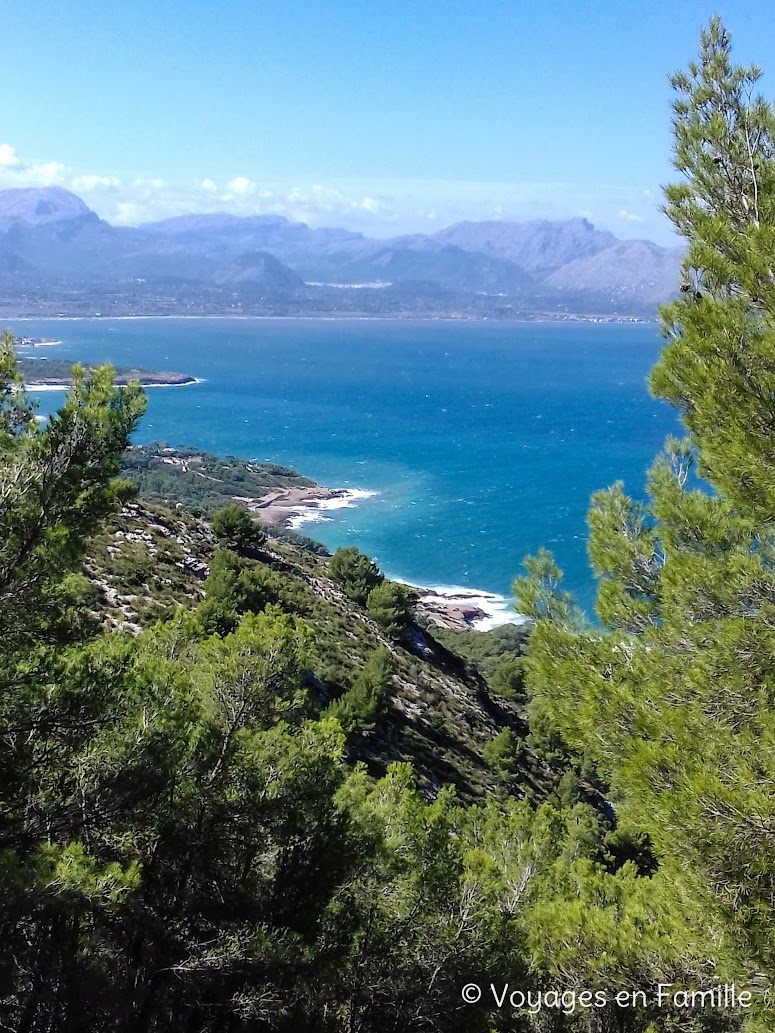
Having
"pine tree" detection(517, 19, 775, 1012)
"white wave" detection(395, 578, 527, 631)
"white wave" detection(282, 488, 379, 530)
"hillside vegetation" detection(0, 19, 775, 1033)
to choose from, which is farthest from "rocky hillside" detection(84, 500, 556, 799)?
"white wave" detection(282, 488, 379, 530)

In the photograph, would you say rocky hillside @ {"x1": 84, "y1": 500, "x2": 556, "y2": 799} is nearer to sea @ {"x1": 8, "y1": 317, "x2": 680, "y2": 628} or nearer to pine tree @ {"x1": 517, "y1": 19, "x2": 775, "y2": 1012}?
sea @ {"x1": 8, "y1": 317, "x2": 680, "y2": 628}

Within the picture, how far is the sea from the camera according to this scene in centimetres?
6519

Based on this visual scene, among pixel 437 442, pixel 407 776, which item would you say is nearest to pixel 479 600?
pixel 407 776

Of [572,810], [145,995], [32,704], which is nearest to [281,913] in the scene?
[145,995]

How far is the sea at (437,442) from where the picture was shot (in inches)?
2566

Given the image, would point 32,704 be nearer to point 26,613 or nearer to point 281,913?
point 26,613

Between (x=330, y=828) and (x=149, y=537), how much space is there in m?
18.4

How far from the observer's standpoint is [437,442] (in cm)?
10831

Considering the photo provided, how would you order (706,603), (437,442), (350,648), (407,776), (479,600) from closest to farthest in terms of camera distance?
(706,603), (407,776), (350,648), (479,600), (437,442)

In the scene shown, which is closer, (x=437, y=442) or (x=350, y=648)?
(x=350, y=648)

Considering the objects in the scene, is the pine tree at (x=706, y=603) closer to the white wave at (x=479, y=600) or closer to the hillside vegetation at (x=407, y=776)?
the hillside vegetation at (x=407, y=776)

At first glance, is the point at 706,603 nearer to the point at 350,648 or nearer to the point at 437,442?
the point at 350,648

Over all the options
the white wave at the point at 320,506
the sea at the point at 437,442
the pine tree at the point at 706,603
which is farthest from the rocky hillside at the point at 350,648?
the white wave at the point at 320,506

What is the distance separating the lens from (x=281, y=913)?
6836 mm
